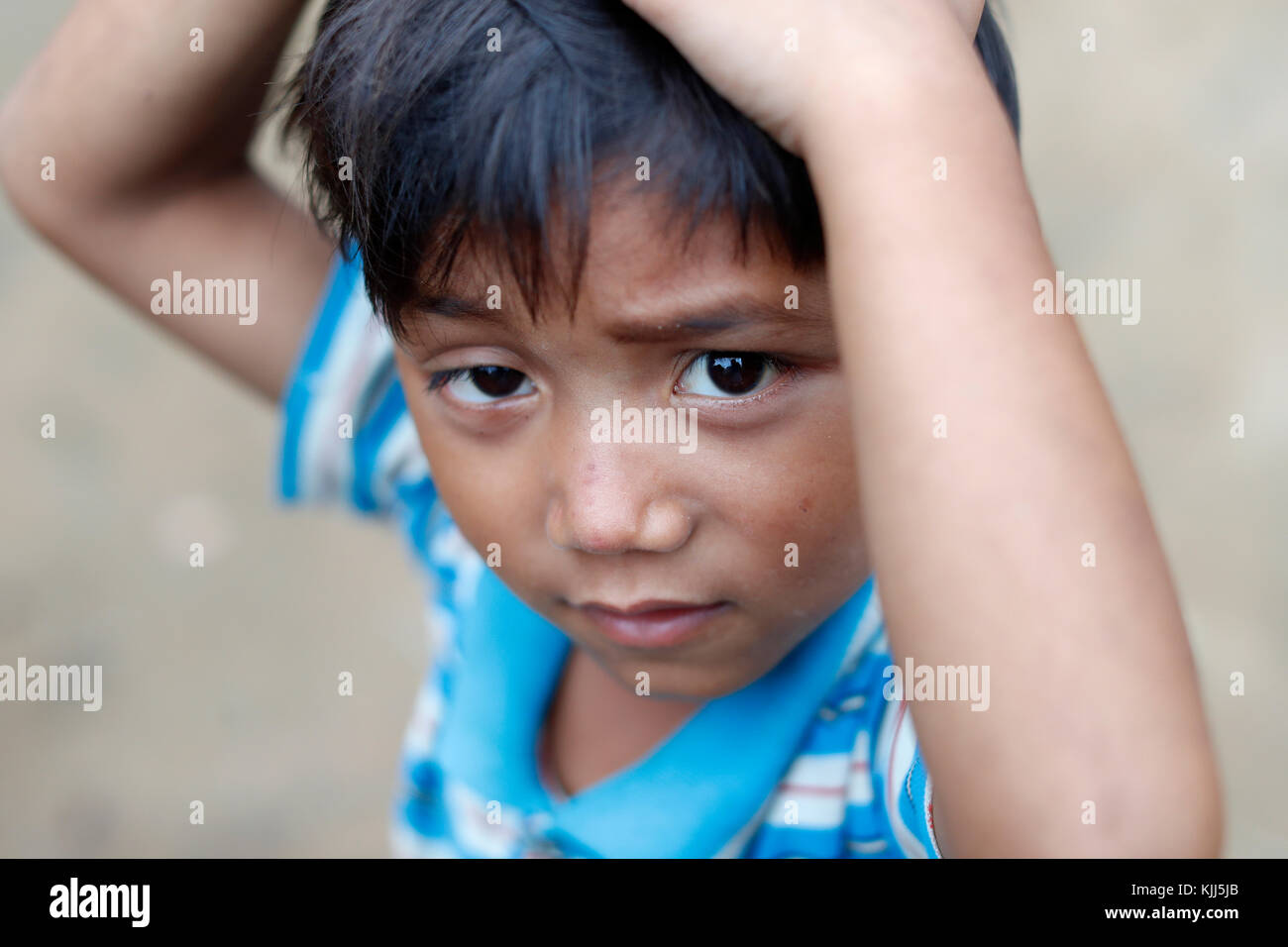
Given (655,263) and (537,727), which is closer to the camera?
(655,263)

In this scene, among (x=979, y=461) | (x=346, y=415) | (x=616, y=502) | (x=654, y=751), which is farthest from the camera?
(x=346, y=415)

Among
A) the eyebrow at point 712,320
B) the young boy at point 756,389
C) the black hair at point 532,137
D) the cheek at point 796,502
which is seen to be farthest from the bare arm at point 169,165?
the cheek at point 796,502

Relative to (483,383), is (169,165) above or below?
above

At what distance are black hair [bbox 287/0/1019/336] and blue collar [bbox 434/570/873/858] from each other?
0.37 m

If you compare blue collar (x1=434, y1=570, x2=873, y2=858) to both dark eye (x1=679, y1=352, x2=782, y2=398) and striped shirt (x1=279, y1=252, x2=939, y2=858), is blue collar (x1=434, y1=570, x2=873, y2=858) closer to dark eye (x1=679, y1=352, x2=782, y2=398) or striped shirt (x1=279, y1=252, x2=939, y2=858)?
striped shirt (x1=279, y1=252, x2=939, y2=858)

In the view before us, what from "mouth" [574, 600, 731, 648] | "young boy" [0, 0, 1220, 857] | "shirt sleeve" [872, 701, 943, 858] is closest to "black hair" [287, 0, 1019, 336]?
"young boy" [0, 0, 1220, 857]

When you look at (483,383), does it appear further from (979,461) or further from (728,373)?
(979,461)

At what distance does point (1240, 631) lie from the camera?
82.4 inches

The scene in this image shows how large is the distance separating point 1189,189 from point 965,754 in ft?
7.31

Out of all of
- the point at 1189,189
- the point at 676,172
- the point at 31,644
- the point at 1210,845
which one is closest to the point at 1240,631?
the point at 1189,189

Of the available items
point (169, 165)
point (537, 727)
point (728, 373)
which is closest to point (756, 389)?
point (728, 373)

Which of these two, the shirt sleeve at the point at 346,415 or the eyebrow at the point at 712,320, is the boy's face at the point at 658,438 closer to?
the eyebrow at the point at 712,320

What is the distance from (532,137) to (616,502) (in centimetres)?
22

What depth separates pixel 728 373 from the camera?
0.79 metres
